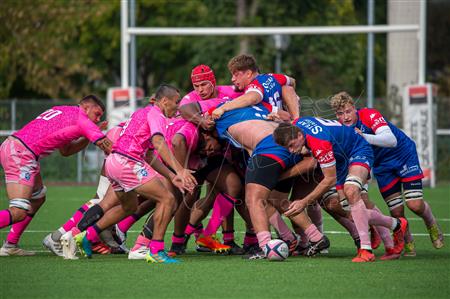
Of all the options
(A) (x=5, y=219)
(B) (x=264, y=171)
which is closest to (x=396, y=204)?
(B) (x=264, y=171)

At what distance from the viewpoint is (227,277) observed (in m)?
8.44

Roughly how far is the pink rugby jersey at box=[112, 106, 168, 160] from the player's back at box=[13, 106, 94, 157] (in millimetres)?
568

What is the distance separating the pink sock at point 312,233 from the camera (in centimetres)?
991

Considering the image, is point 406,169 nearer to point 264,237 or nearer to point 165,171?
point 264,237

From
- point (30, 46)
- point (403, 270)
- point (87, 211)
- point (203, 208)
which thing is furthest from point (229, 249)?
point (30, 46)

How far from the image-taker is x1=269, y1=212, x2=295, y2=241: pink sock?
10156 mm

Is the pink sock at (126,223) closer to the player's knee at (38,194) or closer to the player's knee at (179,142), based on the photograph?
the player's knee at (38,194)

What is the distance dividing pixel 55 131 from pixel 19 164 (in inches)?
20.7

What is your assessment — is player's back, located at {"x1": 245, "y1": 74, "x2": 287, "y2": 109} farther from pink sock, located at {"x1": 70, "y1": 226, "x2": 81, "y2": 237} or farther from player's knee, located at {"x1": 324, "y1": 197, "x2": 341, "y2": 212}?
pink sock, located at {"x1": 70, "y1": 226, "x2": 81, "y2": 237}

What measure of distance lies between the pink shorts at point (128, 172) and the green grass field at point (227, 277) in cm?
81

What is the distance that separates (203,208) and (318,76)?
23.0 m

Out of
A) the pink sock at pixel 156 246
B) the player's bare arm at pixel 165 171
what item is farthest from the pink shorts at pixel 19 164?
the pink sock at pixel 156 246

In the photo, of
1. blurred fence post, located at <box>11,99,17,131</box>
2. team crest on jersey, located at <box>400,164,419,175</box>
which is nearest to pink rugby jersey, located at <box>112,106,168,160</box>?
team crest on jersey, located at <box>400,164,419,175</box>

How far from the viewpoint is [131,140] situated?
974cm
